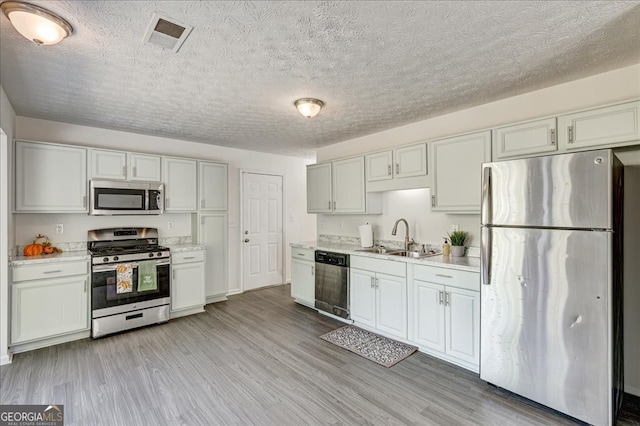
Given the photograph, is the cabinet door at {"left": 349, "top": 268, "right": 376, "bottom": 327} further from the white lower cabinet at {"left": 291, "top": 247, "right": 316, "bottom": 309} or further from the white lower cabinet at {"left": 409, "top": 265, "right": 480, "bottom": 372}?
the white lower cabinet at {"left": 291, "top": 247, "right": 316, "bottom": 309}

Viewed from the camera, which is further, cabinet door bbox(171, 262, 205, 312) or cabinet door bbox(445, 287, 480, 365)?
cabinet door bbox(171, 262, 205, 312)

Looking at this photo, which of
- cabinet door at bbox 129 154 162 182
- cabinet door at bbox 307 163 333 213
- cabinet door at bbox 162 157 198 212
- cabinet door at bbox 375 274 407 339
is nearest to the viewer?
cabinet door at bbox 375 274 407 339

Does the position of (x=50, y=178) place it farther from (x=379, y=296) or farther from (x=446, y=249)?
(x=446, y=249)

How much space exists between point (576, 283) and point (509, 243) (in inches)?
18.3

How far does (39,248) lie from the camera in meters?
3.52

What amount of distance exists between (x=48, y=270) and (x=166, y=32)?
292cm

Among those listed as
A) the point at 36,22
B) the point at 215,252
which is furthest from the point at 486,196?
the point at 215,252

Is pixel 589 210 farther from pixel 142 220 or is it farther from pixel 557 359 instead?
pixel 142 220

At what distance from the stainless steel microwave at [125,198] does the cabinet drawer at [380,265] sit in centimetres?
278

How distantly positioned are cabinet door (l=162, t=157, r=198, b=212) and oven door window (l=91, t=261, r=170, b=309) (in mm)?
931

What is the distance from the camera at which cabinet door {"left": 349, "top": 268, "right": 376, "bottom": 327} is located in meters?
3.62

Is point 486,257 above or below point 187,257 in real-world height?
above

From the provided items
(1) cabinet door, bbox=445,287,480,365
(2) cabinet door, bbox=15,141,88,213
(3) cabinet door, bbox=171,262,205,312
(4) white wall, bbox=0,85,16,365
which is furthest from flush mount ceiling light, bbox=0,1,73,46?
(1) cabinet door, bbox=445,287,480,365

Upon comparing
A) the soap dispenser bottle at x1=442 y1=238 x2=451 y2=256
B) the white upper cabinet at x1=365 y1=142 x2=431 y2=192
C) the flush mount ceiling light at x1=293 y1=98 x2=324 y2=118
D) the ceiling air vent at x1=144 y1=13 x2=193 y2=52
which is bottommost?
the soap dispenser bottle at x1=442 y1=238 x2=451 y2=256
